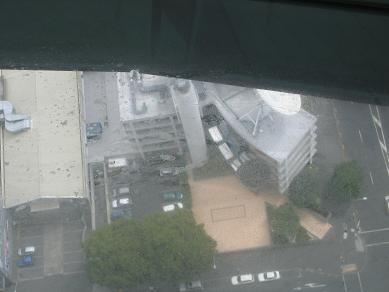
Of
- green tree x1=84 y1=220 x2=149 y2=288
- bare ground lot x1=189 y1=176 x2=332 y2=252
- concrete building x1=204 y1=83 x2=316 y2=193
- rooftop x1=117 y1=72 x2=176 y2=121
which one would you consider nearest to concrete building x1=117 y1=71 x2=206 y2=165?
rooftop x1=117 y1=72 x2=176 y2=121

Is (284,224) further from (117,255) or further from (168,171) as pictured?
(117,255)

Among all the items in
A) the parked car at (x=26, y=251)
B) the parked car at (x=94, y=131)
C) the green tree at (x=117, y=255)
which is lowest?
the green tree at (x=117, y=255)

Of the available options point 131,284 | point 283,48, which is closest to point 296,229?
point 131,284

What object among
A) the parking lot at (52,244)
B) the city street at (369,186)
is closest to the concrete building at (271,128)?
the city street at (369,186)

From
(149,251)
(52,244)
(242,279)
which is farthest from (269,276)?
(52,244)

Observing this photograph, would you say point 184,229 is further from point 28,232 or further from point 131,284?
point 28,232

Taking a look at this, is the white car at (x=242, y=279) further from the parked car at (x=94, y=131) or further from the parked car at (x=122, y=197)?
the parked car at (x=94, y=131)
